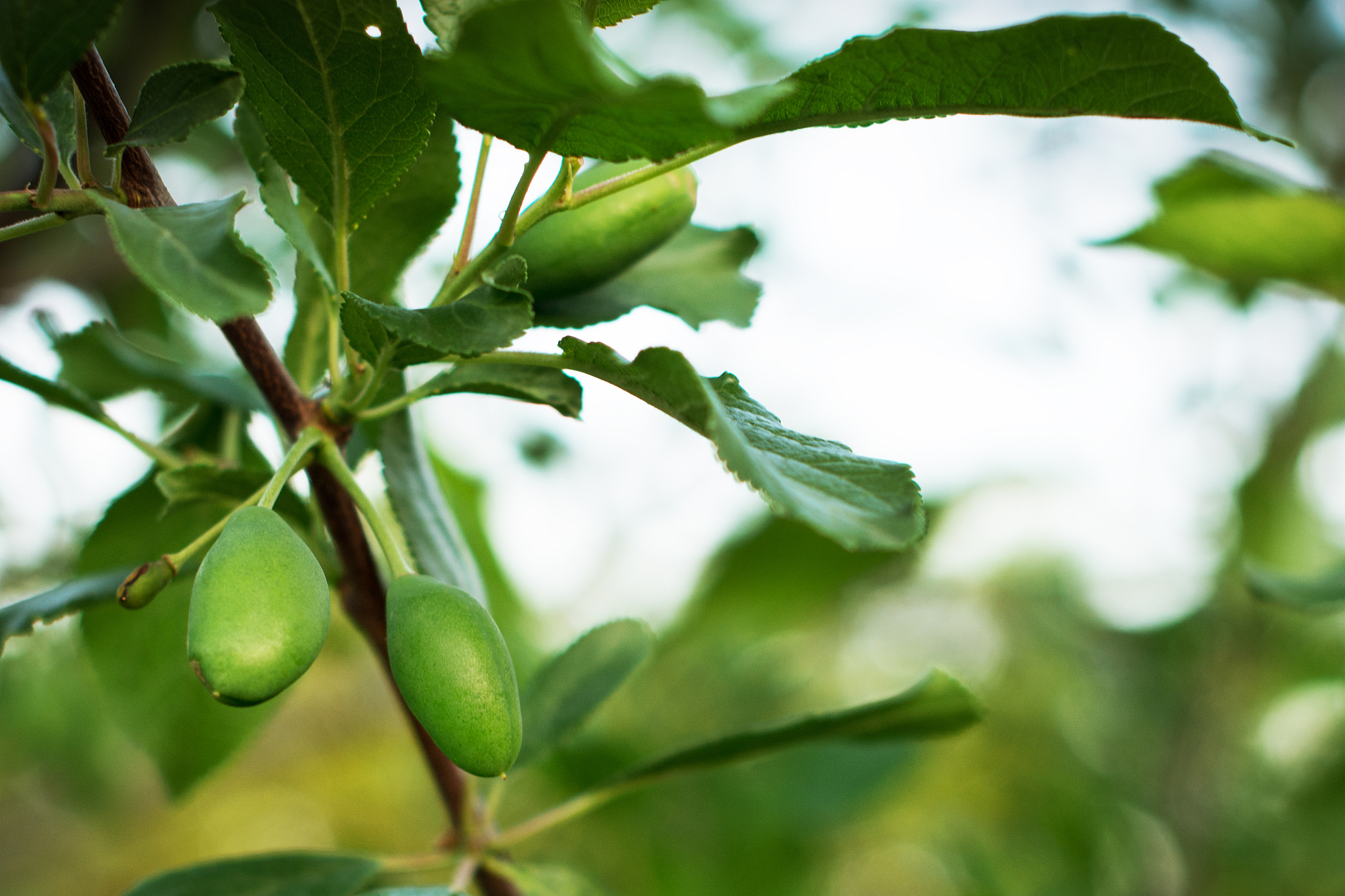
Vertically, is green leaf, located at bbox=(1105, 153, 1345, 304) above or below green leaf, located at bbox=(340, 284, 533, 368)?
above

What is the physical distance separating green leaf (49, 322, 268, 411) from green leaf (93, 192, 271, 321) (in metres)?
0.29

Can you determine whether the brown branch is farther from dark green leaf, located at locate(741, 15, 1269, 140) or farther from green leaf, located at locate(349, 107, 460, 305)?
dark green leaf, located at locate(741, 15, 1269, 140)

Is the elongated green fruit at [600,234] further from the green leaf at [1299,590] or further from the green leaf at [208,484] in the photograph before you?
the green leaf at [1299,590]

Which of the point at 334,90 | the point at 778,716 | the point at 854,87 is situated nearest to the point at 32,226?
the point at 334,90

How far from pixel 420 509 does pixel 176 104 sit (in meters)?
0.24

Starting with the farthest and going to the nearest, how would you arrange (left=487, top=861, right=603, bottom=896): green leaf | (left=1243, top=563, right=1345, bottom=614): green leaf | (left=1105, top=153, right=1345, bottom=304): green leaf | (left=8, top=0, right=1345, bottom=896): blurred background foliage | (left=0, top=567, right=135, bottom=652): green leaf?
(left=8, top=0, right=1345, bottom=896): blurred background foliage < (left=1105, top=153, right=1345, bottom=304): green leaf < (left=1243, top=563, right=1345, bottom=614): green leaf < (left=487, top=861, right=603, bottom=896): green leaf < (left=0, top=567, right=135, bottom=652): green leaf

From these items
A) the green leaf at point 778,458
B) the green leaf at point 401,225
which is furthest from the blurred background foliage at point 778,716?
the green leaf at point 778,458

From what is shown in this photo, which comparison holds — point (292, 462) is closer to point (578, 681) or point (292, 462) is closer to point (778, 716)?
point (578, 681)

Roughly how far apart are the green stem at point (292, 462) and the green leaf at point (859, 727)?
333 millimetres

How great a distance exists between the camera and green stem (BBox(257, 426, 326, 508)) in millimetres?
406

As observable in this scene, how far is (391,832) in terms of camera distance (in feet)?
7.00

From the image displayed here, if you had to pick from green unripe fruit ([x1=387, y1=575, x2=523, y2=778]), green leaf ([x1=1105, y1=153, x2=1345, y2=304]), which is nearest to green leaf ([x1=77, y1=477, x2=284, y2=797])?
green unripe fruit ([x1=387, y1=575, x2=523, y2=778])

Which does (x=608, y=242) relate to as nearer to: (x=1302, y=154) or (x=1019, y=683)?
(x=1302, y=154)

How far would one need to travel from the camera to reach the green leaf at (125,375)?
0.66 meters
